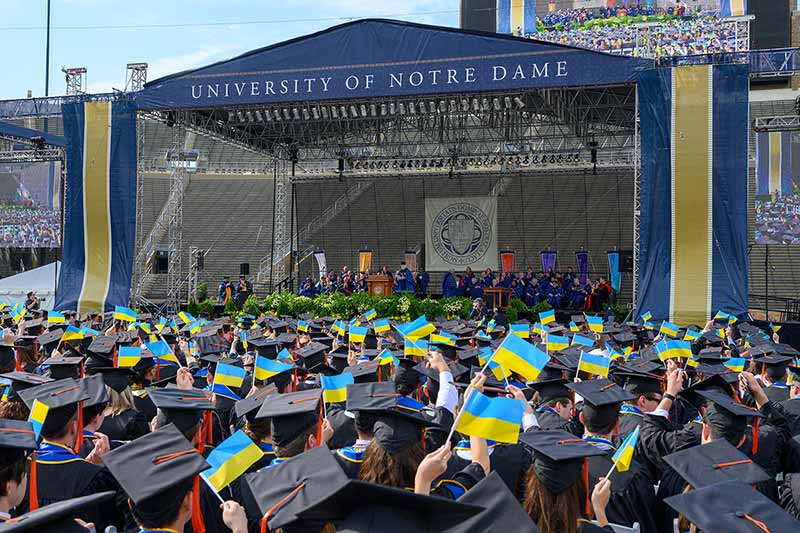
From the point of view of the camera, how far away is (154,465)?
2740 millimetres

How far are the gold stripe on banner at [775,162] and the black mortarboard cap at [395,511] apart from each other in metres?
17.2

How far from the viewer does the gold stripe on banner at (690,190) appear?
51.4 feet

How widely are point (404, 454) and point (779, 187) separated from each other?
1649 centimetres

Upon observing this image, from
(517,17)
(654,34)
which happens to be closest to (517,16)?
(517,17)

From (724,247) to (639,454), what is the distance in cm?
1296

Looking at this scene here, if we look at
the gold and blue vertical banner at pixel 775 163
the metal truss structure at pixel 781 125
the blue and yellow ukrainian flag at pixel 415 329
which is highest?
the metal truss structure at pixel 781 125

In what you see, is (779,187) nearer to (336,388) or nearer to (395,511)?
(336,388)

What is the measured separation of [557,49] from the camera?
16281mm

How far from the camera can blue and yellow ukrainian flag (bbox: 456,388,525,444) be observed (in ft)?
10.2

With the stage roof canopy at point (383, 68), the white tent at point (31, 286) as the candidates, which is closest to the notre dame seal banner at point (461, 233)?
the stage roof canopy at point (383, 68)

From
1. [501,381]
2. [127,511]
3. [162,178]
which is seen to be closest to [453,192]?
[162,178]

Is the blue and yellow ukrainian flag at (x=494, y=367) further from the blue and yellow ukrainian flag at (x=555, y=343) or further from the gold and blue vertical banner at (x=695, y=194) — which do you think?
the gold and blue vertical banner at (x=695, y=194)

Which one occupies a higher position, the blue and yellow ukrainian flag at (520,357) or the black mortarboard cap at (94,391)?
the blue and yellow ukrainian flag at (520,357)

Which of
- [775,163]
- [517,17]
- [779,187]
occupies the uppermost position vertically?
[517,17]
